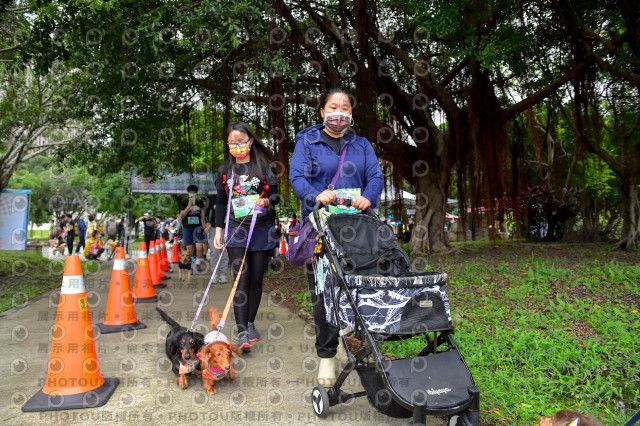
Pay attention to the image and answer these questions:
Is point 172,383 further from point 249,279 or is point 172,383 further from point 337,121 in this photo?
point 337,121

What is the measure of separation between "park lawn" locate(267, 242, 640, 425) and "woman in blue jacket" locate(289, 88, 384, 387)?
100cm

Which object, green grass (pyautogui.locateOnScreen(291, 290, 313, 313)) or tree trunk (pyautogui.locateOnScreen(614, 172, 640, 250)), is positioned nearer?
green grass (pyautogui.locateOnScreen(291, 290, 313, 313))

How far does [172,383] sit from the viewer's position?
3.02 metres

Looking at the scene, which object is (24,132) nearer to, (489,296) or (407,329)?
(489,296)

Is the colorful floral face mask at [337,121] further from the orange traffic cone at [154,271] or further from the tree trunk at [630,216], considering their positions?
the tree trunk at [630,216]

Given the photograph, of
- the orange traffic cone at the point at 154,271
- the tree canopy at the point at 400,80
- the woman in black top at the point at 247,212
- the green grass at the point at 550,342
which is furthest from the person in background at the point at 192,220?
the green grass at the point at 550,342

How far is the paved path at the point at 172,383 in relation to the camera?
2512 millimetres

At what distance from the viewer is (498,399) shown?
2.76 m

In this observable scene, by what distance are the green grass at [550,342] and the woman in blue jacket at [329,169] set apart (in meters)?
1.01

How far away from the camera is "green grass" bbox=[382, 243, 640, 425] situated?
107 inches

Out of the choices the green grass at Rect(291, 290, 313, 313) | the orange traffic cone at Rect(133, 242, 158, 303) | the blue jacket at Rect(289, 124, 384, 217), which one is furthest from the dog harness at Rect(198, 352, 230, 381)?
the orange traffic cone at Rect(133, 242, 158, 303)

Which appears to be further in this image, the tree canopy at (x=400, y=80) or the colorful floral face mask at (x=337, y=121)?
the tree canopy at (x=400, y=80)

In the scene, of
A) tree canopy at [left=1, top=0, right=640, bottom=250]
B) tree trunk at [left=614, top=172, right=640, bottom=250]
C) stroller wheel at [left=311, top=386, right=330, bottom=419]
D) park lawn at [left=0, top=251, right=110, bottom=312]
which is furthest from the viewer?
tree trunk at [left=614, top=172, right=640, bottom=250]

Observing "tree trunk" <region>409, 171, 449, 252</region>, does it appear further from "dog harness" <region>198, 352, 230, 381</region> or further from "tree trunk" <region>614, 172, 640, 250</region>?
"dog harness" <region>198, 352, 230, 381</region>
